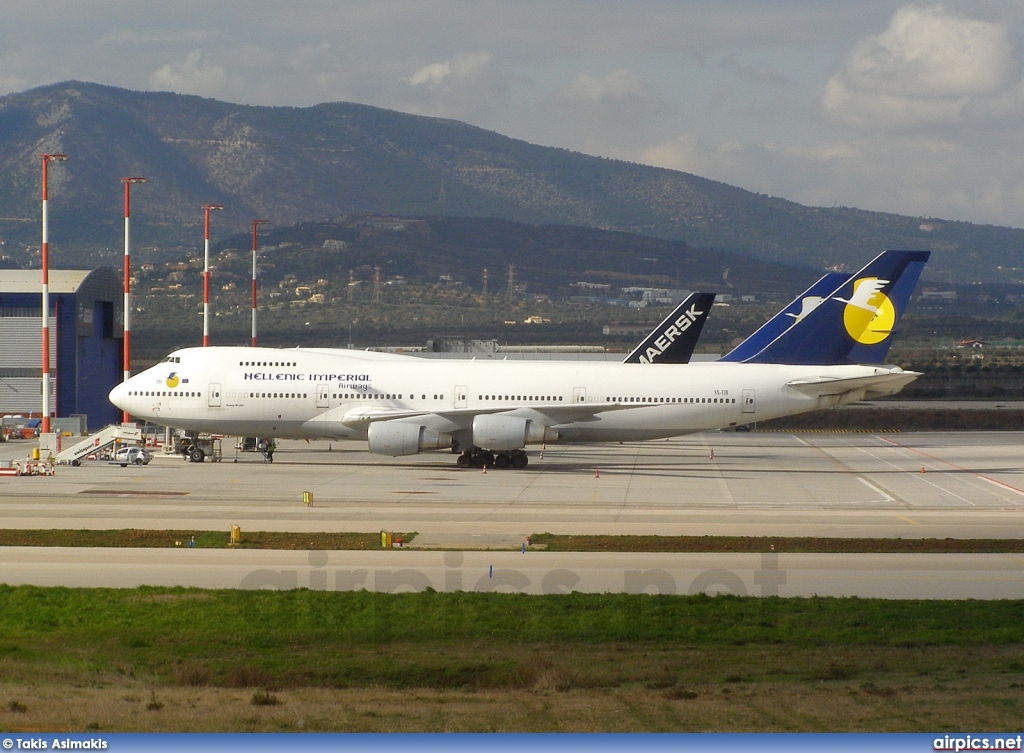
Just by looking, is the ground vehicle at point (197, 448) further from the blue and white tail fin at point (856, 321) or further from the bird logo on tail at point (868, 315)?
the bird logo on tail at point (868, 315)

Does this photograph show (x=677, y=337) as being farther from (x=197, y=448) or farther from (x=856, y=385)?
(x=197, y=448)

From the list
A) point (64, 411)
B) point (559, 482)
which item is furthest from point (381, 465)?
point (64, 411)

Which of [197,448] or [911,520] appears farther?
[197,448]

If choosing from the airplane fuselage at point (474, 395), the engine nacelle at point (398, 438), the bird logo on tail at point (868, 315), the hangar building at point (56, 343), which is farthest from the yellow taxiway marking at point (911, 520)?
the hangar building at point (56, 343)

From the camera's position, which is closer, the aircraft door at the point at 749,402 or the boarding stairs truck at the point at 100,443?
the boarding stairs truck at the point at 100,443

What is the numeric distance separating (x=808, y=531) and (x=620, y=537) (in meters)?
5.66

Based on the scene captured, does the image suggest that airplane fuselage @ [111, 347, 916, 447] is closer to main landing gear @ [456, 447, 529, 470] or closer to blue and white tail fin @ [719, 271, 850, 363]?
main landing gear @ [456, 447, 529, 470]

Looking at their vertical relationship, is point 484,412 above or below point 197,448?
above

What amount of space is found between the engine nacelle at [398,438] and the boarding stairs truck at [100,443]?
11.6 meters

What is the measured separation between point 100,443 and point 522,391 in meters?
18.9

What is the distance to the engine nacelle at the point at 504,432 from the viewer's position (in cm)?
5066

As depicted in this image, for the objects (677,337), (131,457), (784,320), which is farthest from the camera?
(677,337)

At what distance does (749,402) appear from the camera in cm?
5319

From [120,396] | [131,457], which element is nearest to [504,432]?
[131,457]
